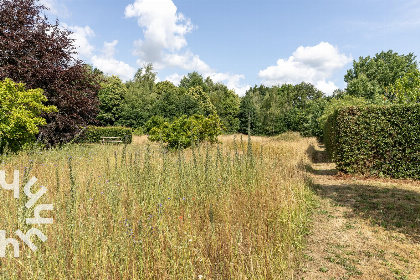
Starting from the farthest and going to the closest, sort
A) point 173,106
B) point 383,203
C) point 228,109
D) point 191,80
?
point 191,80
point 228,109
point 173,106
point 383,203

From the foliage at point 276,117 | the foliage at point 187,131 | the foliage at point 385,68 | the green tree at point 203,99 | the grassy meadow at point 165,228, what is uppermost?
the foliage at point 385,68

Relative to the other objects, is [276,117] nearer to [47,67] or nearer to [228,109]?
[228,109]

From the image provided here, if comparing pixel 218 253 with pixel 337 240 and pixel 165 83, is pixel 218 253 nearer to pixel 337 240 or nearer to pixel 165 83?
pixel 337 240

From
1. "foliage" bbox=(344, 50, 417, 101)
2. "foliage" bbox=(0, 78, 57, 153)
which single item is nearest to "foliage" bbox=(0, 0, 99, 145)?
"foliage" bbox=(0, 78, 57, 153)

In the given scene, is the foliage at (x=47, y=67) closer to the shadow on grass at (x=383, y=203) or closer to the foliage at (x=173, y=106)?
the shadow on grass at (x=383, y=203)

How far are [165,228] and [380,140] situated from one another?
897cm

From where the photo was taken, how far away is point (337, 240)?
421 centimetres

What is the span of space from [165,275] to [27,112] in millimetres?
7805

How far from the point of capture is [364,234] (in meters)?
4.42

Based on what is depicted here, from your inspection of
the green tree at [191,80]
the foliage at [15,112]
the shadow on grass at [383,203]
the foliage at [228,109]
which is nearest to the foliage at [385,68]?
the foliage at [228,109]

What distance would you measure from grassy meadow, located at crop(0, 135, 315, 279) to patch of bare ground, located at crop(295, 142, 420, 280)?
0.34 m

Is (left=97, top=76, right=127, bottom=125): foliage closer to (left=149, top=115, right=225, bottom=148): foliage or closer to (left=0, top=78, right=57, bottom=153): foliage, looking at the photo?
(left=149, top=115, right=225, bottom=148): foliage

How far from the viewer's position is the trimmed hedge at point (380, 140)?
8352 mm

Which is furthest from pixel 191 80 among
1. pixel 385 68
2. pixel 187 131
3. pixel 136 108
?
pixel 187 131
